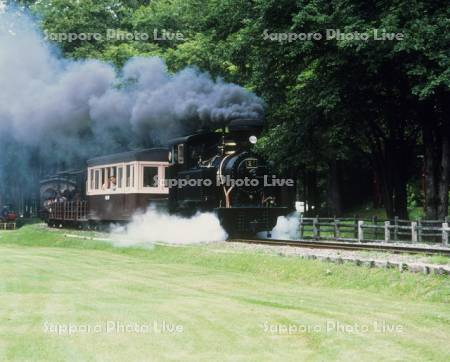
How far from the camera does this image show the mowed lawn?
9695mm

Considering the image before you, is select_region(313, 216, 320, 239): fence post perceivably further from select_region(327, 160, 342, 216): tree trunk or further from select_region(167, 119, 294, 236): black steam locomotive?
select_region(327, 160, 342, 216): tree trunk

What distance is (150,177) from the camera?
3219 centimetres

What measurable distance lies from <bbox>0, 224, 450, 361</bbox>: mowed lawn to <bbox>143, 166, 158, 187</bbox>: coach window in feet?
32.1

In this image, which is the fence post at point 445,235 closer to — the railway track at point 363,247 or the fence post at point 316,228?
the railway track at point 363,247

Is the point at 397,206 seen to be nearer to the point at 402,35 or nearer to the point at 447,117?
the point at 447,117

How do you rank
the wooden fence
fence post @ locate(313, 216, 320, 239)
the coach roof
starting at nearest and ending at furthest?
1. the wooden fence
2. fence post @ locate(313, 216, 320, 239)
3. the coach roof

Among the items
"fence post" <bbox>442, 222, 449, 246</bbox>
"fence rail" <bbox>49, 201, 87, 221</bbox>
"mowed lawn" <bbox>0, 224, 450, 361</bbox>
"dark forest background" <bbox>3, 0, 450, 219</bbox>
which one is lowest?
"mowed lawn" <bbox>0, 224, 450, 361</bbox>

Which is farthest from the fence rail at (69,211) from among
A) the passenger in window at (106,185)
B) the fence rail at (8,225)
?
the fence rail at (8,225)

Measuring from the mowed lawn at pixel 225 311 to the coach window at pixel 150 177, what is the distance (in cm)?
980

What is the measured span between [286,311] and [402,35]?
50.7ft

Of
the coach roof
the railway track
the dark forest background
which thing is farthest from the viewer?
the coach roof

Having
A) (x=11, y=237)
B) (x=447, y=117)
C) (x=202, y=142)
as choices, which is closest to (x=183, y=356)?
(x=202, y=142)

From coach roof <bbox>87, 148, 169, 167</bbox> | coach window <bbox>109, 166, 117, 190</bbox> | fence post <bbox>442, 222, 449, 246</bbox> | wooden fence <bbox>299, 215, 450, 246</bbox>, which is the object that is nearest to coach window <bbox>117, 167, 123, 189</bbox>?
coach roof <bbox>87, 148, 169, 167</bbox>

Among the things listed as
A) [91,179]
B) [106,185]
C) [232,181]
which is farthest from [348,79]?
[91,179]
